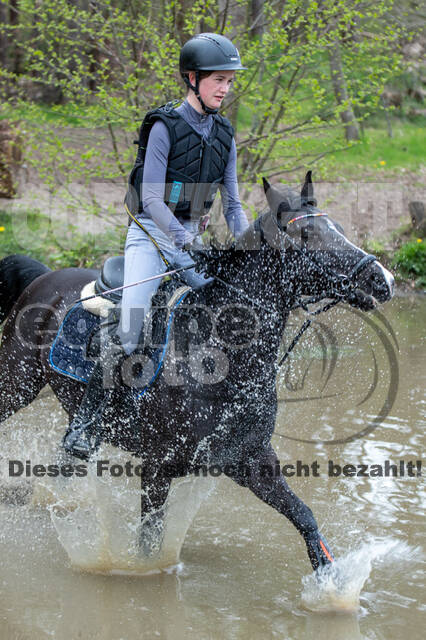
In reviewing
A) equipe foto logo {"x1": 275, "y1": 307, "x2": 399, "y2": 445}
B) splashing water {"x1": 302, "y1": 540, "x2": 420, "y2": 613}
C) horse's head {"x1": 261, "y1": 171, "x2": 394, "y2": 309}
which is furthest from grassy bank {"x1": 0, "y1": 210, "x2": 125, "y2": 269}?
splashing water {"x1": 302, "y1": 540, "x2": 420, "y2": 613}

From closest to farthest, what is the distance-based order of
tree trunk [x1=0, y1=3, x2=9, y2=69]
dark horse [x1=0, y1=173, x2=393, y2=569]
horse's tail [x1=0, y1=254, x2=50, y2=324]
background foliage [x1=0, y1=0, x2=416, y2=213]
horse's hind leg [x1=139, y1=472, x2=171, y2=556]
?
dark horse [x1=0, y1=173, x2=393, y2=569] → horse's hind leg [x1=139, y1=472, x2=171, y2=556] → horse's tail [x1=0, y1=254, x2=50, y2=324] → background foliage [x1=0, y1=0, x2=416, y2=213] → tree trunk [x1=0, y1=3, x2=9, y2=69]

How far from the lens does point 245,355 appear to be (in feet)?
12.1

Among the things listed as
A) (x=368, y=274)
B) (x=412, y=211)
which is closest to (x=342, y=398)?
(x=368, y=274)

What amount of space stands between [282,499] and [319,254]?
129 cm

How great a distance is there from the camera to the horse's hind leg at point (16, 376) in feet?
15.8

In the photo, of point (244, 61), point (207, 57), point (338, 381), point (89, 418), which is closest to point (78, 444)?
point (89, 418)

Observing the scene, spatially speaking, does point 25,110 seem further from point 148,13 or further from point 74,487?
point 74,487

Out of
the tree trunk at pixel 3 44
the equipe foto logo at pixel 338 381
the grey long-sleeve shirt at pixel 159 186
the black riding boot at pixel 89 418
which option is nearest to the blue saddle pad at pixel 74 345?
the black riding boot at pixel 89 418

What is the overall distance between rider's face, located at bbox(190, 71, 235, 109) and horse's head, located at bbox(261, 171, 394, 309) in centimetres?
67

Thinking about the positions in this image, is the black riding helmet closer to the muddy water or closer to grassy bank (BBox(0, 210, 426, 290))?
the muddy water

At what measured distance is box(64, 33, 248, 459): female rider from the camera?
3.83 m

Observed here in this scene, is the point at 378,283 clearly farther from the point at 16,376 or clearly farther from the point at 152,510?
the point at 16,376

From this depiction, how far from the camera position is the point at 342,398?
7105mm

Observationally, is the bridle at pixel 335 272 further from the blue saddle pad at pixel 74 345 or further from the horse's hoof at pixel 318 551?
the blue saddle pad at pixel 74 345
